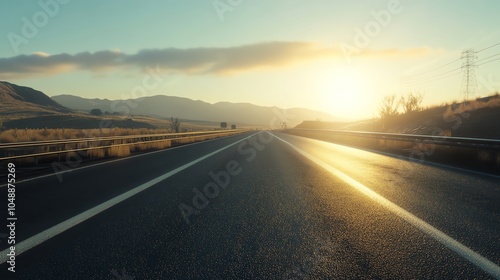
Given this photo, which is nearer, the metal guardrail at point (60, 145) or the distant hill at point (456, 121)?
the metal guardrail at point (60, 145)

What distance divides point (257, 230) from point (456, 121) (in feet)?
101

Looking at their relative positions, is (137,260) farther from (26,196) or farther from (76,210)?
(26,196)

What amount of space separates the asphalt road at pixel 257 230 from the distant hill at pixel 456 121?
62.1ft

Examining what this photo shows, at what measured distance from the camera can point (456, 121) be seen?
1187 inches

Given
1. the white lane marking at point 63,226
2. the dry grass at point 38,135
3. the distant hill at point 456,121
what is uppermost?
the distant hill at point 456,121

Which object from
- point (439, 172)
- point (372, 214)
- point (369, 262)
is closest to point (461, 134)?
point (439, 172)

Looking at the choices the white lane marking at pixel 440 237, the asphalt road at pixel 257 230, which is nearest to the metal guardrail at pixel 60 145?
the asphalt road at pixel 257 230

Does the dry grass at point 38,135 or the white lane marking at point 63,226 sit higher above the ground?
the white lane marking at point 63,226

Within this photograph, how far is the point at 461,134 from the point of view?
24.8 metres

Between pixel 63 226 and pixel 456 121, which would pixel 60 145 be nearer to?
pixel 63 226

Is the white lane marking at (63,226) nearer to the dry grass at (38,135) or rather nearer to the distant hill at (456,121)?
the distant hill at (456,121)

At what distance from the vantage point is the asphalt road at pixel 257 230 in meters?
3.16

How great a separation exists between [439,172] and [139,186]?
7997 mm

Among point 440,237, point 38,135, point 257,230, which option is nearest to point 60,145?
point 38,135
